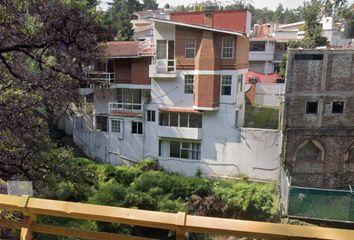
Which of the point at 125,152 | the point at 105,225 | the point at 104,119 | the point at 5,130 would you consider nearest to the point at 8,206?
the point at 5,130

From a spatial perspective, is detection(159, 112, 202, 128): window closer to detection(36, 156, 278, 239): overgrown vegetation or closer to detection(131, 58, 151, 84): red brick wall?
detection(131, 58, 151, 84): red brick wall

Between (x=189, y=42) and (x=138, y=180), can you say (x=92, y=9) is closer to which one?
(x=138, y=180)

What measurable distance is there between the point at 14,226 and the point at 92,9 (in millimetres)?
5439

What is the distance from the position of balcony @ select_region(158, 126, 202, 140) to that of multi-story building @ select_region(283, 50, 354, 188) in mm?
4903

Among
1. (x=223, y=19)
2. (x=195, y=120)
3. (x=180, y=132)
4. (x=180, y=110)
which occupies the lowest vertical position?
(x=180, y=132)

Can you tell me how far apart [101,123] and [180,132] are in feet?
20.2

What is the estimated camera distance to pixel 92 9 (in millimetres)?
6816

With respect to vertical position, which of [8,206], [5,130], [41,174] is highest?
[8,206]

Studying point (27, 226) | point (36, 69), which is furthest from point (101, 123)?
point (27, 226)

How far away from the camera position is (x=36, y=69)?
306 inches

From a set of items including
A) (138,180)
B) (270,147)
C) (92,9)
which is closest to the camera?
(92,9)

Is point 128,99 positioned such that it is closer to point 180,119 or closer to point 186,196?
point 180,119

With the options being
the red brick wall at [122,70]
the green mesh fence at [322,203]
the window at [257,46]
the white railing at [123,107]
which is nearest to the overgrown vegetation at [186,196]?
the green mesh fence at [322,203]

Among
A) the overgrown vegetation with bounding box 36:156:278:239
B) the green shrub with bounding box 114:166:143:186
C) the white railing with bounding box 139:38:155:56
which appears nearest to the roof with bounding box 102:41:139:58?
the white railing with bounding box 139:38:155:56
